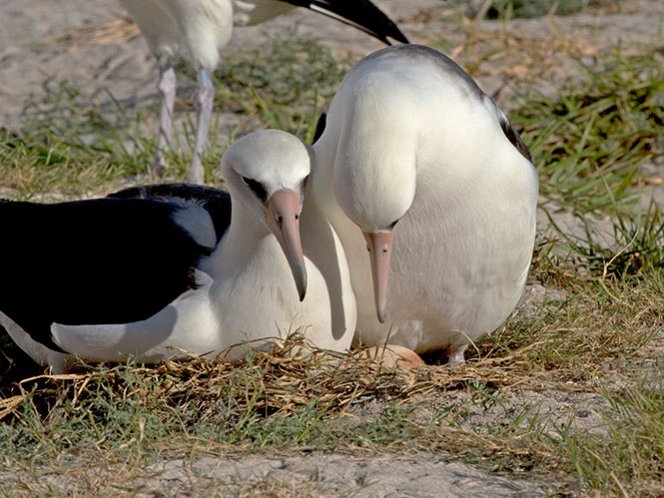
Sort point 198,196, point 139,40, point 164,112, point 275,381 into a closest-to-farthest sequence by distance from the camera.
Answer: point 275,381
point 198,196
point 164,112
point 139,40

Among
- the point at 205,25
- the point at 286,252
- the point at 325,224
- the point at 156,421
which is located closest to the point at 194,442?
the point at 156,421

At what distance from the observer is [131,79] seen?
26.7 feet

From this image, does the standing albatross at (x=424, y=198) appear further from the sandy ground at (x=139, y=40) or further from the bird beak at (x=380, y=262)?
the sandy ground at (x=139, y=40)

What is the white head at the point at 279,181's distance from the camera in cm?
371

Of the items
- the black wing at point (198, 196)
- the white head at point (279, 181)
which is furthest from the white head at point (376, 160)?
the black wing at point (198, 196)

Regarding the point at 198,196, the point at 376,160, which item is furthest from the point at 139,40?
the point at 376,160

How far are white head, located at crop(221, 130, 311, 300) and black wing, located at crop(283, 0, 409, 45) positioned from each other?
2784 millimetres

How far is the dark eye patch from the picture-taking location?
12.3 ft

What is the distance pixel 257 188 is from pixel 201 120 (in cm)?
282

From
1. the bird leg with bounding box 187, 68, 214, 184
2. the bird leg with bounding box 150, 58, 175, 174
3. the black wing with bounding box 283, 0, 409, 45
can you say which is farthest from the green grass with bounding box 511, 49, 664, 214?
the bird leg with bounding box 150, 58, 175, 174

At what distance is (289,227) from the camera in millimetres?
3705

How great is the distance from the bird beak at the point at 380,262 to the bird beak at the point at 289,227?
19cm

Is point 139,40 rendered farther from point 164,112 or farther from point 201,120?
point 201,120

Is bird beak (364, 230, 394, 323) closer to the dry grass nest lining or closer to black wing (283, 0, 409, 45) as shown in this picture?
the dry grass nest lining
